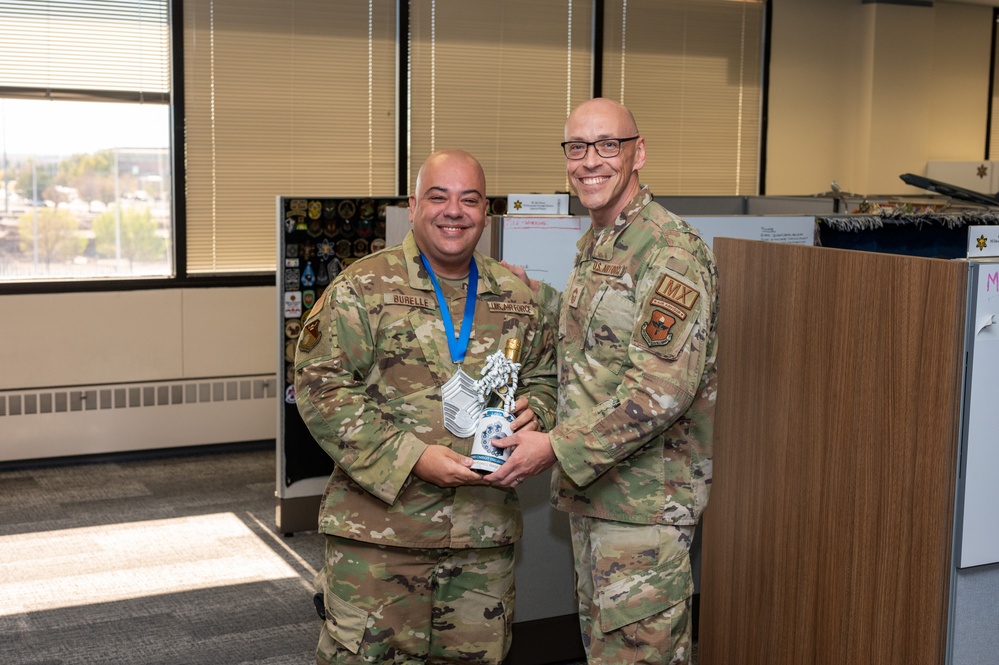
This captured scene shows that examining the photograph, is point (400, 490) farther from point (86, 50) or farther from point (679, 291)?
point (86, 50)

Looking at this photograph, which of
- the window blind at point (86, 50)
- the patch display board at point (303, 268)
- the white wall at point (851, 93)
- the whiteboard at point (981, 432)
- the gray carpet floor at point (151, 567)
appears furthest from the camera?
the white wall at point (851, 93)

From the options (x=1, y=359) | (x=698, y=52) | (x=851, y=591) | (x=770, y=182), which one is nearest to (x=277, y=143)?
(x=1, y=359)

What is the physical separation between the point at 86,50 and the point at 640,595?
186 inches

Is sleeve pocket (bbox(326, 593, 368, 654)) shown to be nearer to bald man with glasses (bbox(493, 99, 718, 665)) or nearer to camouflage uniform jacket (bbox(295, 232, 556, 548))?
camouflage uniform jacket (bbox(295, 232, 556, 548))

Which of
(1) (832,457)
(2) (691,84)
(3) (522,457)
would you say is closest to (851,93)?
(2) (691,84)

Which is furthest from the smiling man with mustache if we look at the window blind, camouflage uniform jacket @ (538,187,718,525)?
the window blind

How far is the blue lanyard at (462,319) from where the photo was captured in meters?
2.22

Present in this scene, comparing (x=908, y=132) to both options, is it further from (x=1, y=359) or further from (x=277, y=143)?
(x=1, y=359)

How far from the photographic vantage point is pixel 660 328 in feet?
6.81

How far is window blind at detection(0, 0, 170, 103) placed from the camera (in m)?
5.43

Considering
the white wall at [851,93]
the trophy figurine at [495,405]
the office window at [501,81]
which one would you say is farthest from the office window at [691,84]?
the trophy figurine at [495,405]

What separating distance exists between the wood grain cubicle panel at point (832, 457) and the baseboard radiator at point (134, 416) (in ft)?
10.8

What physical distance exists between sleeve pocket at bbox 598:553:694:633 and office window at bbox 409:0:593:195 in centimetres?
456

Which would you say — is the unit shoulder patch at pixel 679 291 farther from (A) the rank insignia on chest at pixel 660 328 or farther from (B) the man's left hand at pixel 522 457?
(B) the man's left hand at pixel 522 457
